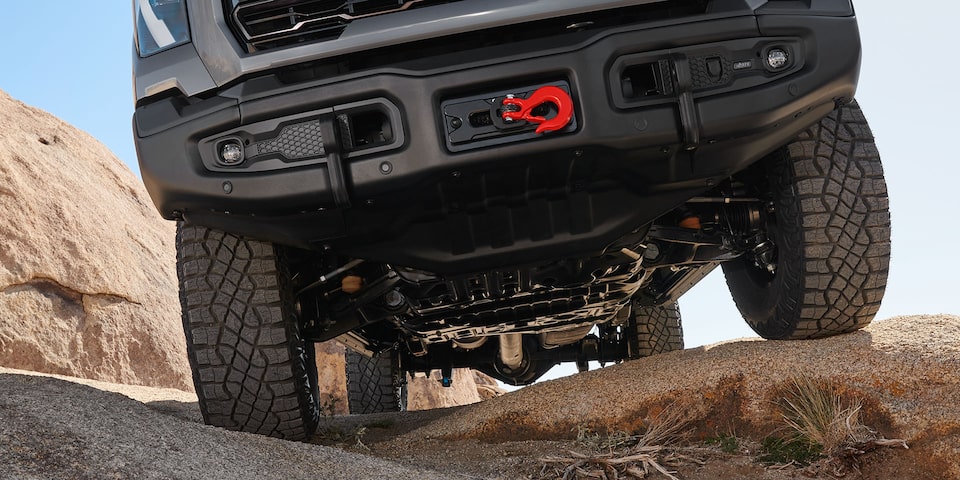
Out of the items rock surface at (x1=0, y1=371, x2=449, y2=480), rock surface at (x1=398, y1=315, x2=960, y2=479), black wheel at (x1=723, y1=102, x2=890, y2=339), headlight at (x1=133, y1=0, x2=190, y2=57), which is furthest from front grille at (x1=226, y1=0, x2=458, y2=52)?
rock surface at (x1=398, y1=315, x2=960, y2=479)

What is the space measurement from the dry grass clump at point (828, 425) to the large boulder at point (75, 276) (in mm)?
7086

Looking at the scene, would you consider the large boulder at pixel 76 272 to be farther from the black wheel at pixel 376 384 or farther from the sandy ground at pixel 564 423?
the sandy ground at pixel 564 423

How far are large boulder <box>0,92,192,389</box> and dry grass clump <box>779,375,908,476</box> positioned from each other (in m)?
7.09

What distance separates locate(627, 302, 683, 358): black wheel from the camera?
19.1 ft

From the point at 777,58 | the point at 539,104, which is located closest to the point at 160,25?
the point at 539,104

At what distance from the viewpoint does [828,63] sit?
8.93 ft

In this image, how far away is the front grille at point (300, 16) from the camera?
261 centimetres

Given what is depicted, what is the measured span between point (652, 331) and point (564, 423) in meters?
2.35

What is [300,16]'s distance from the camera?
8.66 ft

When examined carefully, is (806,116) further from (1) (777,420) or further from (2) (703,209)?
(1) (777,420)

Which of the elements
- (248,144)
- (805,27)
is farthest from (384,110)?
(805,27)

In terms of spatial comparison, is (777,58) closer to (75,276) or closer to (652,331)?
(652,331)

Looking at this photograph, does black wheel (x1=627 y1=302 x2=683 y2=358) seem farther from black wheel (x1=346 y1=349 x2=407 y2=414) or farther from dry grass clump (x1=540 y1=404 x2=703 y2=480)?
dry grass clump (x1=540 y1=404 x2=703 y2=480)

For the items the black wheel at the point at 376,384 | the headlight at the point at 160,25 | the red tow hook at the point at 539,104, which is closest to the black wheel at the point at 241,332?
the headlight at the point at 160,25
